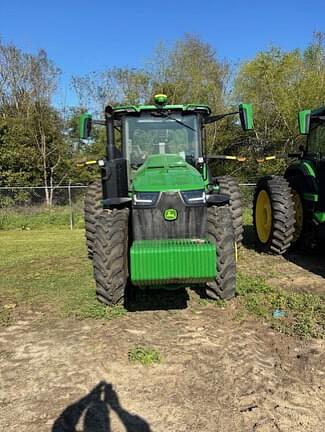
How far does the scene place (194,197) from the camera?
506 centimetres

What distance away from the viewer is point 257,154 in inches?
926

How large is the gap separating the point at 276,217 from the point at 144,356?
14.6ft

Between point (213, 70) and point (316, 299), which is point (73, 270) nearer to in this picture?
point (316, 299)

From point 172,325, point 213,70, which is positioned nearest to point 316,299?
point 172,325

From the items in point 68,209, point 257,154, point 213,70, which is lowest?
point 68,209

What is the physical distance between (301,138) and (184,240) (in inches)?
706

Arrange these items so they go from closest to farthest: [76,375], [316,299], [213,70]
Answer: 1. [76,375]
2. [316,299]
3. [213,70]

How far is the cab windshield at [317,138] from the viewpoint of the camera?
24.9 feet

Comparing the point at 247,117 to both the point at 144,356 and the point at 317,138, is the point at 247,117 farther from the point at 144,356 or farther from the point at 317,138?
the point at 144,356

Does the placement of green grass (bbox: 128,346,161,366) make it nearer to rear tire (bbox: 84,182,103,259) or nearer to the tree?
rear tire (bbox: 84,182,103,259)

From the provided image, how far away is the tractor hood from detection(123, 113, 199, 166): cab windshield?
920 millimetres

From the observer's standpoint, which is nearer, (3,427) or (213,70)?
(3,427)

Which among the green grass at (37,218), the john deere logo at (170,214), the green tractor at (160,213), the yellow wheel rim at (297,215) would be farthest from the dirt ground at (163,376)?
the green grass at (37,218)

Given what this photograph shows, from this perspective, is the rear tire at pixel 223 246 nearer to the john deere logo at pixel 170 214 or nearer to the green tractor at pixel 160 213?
the green tractor at pixel 160 213
